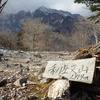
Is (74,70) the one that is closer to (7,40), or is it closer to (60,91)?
(60,91)

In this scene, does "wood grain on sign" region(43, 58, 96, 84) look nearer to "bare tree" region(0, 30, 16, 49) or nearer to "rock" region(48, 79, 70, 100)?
"rock" region(48, 79, 70, 100)

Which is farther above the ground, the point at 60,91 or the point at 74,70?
the point at 74,70

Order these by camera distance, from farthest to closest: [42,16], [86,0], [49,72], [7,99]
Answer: [42,16]
[86,0]
[49,72]
[7,99]

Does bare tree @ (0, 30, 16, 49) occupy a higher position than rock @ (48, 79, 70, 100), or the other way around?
bare tree @ (0, 30, 16, 49)

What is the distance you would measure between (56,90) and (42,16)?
63.5m

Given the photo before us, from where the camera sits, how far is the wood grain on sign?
6.50 ft

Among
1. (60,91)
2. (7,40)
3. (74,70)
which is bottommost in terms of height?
(60,91)

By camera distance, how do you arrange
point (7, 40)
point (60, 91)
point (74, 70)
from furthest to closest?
point (7, 40) < point (74, 70) < point (60, 91)

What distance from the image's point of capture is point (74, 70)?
7.39 feet

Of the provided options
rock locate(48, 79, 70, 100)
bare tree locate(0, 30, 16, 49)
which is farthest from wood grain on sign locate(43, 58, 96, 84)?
bare tree locate(0, 30, 16, 49)

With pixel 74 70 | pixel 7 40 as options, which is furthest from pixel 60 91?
pixel 7 40

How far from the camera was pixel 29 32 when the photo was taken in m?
19.8

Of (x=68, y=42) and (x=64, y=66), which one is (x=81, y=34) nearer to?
(x=68, y=42)

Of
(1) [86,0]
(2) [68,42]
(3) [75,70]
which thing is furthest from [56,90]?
(2) [68,42]
